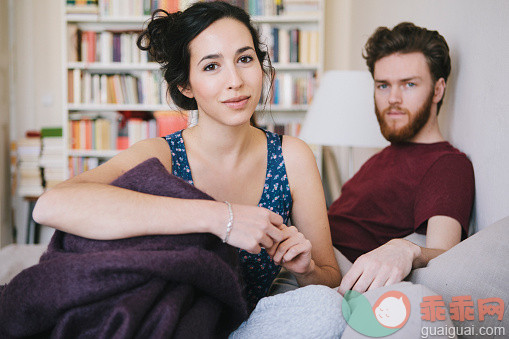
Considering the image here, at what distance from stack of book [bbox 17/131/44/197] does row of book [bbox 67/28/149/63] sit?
781mm

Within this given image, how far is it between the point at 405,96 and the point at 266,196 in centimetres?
65

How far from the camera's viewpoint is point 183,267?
0.68m

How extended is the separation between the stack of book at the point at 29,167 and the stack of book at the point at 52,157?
0.15ft

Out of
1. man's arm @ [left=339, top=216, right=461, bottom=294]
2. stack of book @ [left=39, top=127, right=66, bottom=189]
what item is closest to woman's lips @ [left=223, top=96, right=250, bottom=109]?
man's arm @ [left=339, top=216, right=461, bottom=294]

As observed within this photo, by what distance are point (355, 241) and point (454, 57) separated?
0.73 meters

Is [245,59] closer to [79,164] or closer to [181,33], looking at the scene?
[181,33]

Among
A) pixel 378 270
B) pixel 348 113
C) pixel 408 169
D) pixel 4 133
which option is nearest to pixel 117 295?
pixel 378 270

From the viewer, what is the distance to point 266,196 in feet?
4.58

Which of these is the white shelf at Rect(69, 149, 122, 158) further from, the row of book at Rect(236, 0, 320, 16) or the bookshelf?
the row of book at Rect(236, 0, 320, 16)

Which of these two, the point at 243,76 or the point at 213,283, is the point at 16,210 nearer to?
the point at 243,76

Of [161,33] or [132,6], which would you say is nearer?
[161,33]

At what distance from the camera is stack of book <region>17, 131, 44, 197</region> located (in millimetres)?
3682

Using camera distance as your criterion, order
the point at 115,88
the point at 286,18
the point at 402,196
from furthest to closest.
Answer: the point at 115,88
the point at 286,18
the point at 402,196

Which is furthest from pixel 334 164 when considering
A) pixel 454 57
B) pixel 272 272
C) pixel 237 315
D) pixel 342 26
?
pixel 237 315
